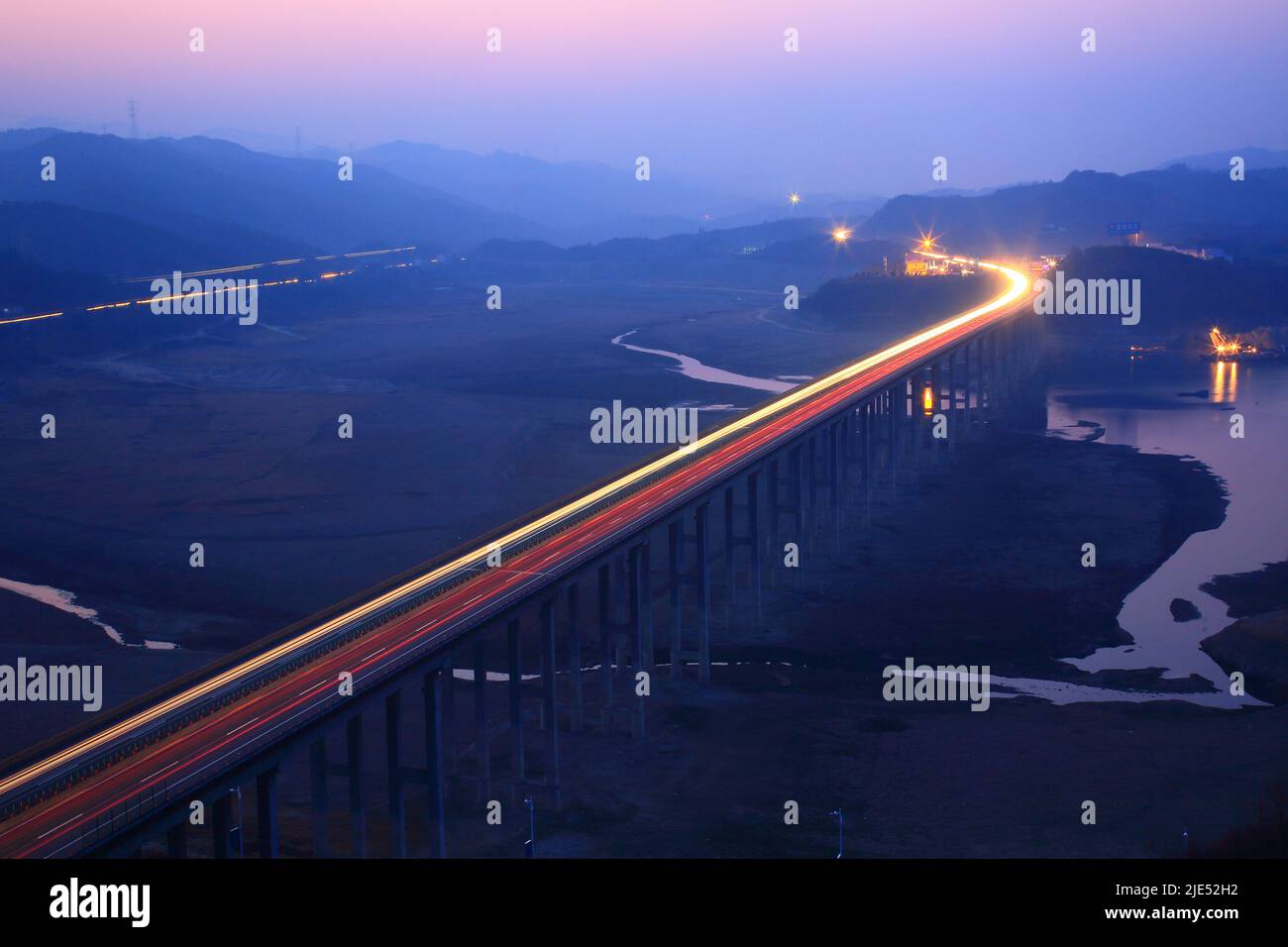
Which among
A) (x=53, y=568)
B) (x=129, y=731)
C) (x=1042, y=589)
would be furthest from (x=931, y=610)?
(x=53, y=568)

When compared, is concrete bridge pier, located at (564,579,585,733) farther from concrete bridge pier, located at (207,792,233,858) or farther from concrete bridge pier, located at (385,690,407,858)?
concrete bridge pier, located at (207,792,233,858)

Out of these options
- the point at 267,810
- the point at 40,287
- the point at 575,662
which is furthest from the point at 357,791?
the point at 40,287

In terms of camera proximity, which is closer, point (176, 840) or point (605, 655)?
point (176, 840)

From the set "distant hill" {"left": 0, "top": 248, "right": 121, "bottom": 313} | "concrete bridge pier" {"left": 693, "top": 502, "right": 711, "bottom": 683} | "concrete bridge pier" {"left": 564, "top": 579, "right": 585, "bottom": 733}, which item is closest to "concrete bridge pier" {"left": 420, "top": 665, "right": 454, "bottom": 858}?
"concrete bridge pier" {"left": 564, "top": 579, "right": 585, "bottom": 733}

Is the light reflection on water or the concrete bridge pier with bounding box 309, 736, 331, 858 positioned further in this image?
the light reflection on water

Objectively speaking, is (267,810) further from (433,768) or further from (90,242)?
(90,242)

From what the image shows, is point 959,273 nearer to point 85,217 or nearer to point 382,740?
point 85,217

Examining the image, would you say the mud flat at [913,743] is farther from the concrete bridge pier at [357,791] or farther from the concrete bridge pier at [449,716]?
the concrete bridge pier at [357,791]
